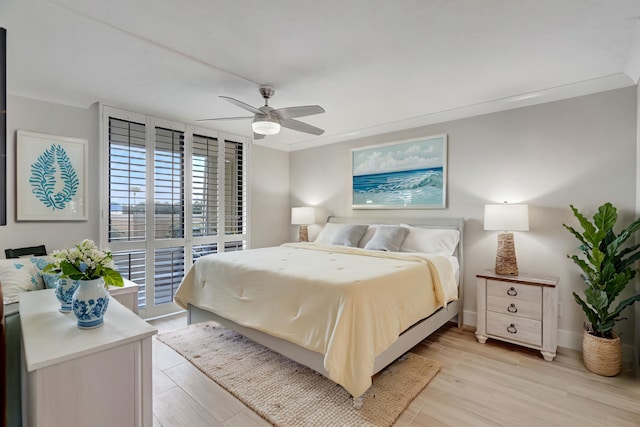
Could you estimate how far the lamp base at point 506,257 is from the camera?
306cm

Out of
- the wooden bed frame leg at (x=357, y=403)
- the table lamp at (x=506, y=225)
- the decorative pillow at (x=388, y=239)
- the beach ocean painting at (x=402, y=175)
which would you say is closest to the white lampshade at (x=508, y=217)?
the table lamp at (x=506, y=225)

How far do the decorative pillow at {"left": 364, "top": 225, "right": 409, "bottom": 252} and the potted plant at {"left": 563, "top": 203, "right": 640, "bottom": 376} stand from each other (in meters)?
1.63

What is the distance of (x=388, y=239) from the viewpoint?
3.59 metres

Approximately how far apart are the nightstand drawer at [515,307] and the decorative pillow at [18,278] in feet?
13.1

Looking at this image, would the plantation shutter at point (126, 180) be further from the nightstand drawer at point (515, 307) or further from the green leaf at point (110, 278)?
the nightstand drawer at point (515, 307)

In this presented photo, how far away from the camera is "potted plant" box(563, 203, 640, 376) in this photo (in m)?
2.39

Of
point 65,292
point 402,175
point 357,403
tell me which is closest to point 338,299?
point 357,403

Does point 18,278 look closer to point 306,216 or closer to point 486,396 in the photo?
point 306,216

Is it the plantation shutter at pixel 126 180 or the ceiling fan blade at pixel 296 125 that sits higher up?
the ceiling fan blade at pixel 296 125

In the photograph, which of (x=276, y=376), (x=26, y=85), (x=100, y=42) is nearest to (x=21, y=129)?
(x=26, y=85)

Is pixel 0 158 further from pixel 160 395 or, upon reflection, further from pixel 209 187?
pixel 209 187

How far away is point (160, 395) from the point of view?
85.4 inches

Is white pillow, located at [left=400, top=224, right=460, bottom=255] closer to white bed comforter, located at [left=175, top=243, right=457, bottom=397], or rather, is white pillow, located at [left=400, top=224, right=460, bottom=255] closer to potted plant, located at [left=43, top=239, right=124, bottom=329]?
white bed comforter, located at [left=175, top=243, right=457, bottom=397]

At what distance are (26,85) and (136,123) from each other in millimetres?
984
